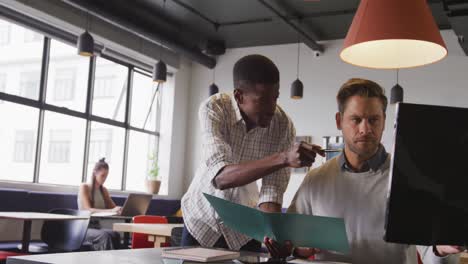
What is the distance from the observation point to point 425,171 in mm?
1131

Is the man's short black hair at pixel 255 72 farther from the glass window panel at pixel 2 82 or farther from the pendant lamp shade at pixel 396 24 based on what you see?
the glass window panel at pixel 2 82

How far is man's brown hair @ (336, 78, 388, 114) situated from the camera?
169 cm

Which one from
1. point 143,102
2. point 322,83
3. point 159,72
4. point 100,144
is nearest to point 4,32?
point 159,72

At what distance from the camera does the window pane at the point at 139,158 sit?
9.30 metres

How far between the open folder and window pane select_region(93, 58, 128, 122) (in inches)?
284

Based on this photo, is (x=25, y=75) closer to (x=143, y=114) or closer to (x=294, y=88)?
(x=143, y=114)

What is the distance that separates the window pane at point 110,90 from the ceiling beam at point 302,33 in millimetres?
2821

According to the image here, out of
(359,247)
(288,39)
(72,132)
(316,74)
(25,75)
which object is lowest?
(359,247)

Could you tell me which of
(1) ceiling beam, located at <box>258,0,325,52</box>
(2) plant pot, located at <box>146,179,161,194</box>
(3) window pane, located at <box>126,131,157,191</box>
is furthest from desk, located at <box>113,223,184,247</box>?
(3) window pane, located at <box>126,131,157,191</box>

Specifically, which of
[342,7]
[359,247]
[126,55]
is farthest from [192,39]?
[359,247]

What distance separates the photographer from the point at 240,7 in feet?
26.0

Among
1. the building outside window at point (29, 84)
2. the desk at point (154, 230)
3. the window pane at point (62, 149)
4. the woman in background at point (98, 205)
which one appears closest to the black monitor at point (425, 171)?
the desk at point (154, 230)

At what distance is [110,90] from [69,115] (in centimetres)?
129

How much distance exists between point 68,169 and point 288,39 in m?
4.29
